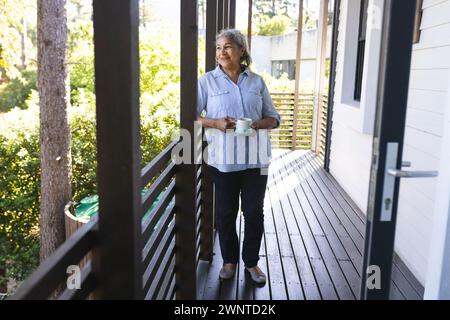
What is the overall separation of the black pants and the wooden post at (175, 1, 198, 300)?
13.3 inches

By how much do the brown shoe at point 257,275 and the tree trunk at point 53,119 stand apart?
2.77m

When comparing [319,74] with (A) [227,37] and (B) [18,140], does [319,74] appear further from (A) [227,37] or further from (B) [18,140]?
(A) [227,37]

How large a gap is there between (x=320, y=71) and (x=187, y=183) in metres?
5.71

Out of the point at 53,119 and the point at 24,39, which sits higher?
the point at 24,39

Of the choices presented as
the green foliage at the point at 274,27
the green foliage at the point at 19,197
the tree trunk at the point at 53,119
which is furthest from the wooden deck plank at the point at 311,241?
the green foliage at the point at 274,27

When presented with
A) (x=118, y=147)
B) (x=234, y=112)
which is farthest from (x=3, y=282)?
(x=118, y=147)

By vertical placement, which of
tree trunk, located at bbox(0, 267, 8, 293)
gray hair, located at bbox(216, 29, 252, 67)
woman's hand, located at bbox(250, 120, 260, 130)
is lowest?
tree trunk, located at bbox(0, 267, 8, 293)

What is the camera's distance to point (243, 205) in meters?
2.69

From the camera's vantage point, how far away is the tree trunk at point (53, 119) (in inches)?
181

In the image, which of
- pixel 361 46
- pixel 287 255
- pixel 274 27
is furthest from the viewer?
pixel 274 27

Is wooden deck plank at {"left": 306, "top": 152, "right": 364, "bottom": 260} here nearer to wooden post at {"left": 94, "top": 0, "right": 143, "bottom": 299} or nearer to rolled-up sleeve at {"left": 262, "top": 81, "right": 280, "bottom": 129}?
rolled-up sleeve at {"left": 262, "top": 81, "right": 280, "bottom": 129}

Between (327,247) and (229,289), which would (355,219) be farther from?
(229,289)

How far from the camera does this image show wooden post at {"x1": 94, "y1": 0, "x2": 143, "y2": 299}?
3.49ft

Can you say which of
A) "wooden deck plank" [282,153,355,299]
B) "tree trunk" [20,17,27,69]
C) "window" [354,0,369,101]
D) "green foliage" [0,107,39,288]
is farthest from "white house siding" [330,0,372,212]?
"tree trunk" [20,17,27,69]
